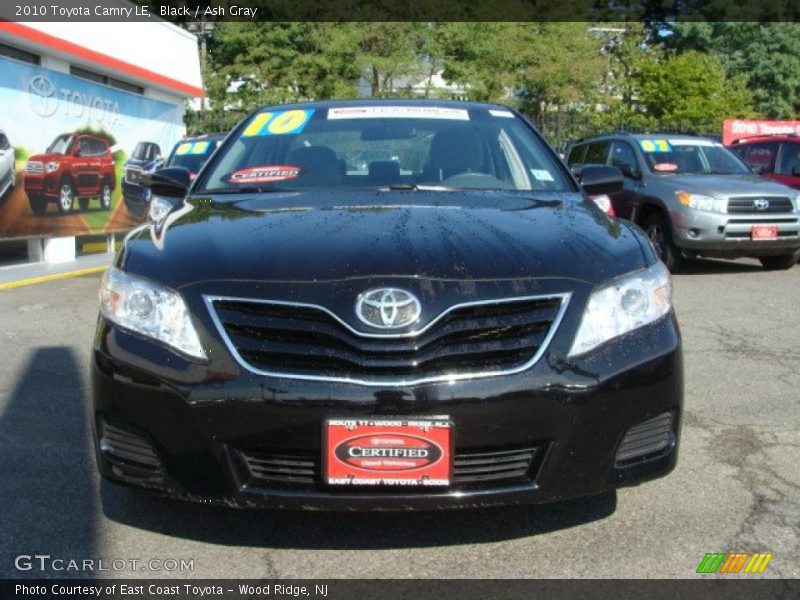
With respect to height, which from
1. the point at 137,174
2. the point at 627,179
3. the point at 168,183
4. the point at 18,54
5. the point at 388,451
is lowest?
the point at 137,174

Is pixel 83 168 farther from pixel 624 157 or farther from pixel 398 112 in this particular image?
pixel 398 112

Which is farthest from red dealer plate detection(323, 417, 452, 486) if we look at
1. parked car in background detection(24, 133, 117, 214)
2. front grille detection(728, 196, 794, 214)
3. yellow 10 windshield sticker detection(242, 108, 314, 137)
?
parked car in background detection(24, 133, 117, 214)

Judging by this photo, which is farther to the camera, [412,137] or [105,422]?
[412,137]

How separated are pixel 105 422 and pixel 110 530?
502mm

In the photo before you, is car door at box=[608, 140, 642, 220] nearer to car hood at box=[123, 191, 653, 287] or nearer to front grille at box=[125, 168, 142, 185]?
front grille at box=[125, 168, 142, 185]

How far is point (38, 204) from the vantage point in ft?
39.2

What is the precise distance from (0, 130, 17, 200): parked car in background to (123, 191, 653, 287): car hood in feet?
26.7

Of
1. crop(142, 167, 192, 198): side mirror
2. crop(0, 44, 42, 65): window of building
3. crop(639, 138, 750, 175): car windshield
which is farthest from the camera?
crop(0, 44, 42, 65): window of building

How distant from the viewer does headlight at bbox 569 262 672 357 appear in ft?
9.79

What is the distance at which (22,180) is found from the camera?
1149cm

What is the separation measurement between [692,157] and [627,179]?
2.82ft

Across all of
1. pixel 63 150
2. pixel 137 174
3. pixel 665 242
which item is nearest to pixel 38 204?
pixel 63 150

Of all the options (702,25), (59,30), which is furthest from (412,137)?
(702,25)

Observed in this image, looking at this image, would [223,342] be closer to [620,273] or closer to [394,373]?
[394,373]
